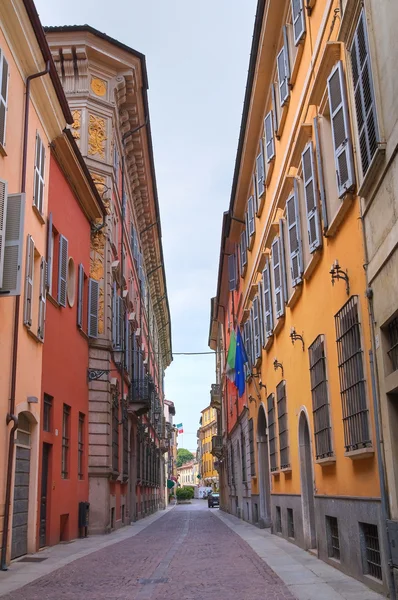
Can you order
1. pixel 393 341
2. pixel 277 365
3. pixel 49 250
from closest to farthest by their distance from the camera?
pixel 393 341 → pixel 49 250 → pixel 277 365

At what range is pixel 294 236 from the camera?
12.8 metres

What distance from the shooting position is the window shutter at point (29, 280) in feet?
41.5

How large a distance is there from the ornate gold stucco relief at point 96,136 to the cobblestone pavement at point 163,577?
513 inches

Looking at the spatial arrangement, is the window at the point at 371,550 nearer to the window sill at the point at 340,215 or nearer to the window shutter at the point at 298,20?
the window sill at the point at 340,215

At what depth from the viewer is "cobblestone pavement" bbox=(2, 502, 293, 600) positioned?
8430 millimetres

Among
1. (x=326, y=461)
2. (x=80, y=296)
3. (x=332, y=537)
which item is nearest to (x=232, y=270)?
(x=80, y=296)

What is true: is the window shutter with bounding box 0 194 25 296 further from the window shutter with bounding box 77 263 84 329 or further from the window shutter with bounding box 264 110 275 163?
the window shutter with bounding box 77 263 84 329

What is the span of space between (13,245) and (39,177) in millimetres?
3861

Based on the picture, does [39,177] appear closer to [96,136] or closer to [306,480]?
[306,480]

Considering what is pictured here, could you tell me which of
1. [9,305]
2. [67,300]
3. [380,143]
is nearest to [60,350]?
[67,300]

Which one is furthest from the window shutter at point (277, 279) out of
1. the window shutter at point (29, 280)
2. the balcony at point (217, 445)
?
the balcony at point (217, 445)

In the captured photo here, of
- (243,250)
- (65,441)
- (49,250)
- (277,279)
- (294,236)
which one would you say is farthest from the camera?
(243,250)

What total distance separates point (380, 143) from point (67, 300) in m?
12.1

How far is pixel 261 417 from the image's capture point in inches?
816
